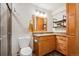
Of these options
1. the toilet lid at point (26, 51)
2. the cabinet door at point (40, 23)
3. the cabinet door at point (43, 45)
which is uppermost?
the cabinet door at point (40, 23)

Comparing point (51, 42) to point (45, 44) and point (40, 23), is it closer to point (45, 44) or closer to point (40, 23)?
point (45, 44)

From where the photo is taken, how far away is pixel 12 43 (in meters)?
1.30

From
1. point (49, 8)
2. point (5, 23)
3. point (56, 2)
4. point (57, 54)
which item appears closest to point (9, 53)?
point (5, 23)

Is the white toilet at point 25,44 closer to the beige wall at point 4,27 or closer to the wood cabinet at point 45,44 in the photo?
the wood cabinet at point 45,44

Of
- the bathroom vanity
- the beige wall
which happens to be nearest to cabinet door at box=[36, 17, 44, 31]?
the bathroom vanity

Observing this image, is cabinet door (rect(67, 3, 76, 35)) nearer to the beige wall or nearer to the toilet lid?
the toilet lid

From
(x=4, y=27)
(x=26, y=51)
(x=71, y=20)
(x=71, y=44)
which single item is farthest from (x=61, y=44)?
(x=4, y=27)

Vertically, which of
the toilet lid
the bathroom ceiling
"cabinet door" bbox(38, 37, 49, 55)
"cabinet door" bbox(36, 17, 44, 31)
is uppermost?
the bathroom ceiling

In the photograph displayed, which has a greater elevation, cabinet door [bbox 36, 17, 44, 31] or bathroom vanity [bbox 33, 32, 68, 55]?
cabinet door [bbox 36, 17, 44, 31]

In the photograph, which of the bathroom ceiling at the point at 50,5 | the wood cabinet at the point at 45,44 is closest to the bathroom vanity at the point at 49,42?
the wood cabinet at the point at 45,44

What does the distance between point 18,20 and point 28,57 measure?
0.49 meters

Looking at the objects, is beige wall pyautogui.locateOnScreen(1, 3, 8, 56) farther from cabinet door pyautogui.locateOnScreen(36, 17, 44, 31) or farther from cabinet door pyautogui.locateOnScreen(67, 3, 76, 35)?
cabinet door pyautogui.locateOnScreen(67, 3, 76, 35)

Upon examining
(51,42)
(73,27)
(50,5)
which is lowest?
(51,42)

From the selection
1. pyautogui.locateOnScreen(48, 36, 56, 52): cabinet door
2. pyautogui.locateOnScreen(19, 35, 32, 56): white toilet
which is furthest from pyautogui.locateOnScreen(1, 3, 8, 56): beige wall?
pyautogui.locateOnScreen(48, 36, 56, 52): cabinet door
